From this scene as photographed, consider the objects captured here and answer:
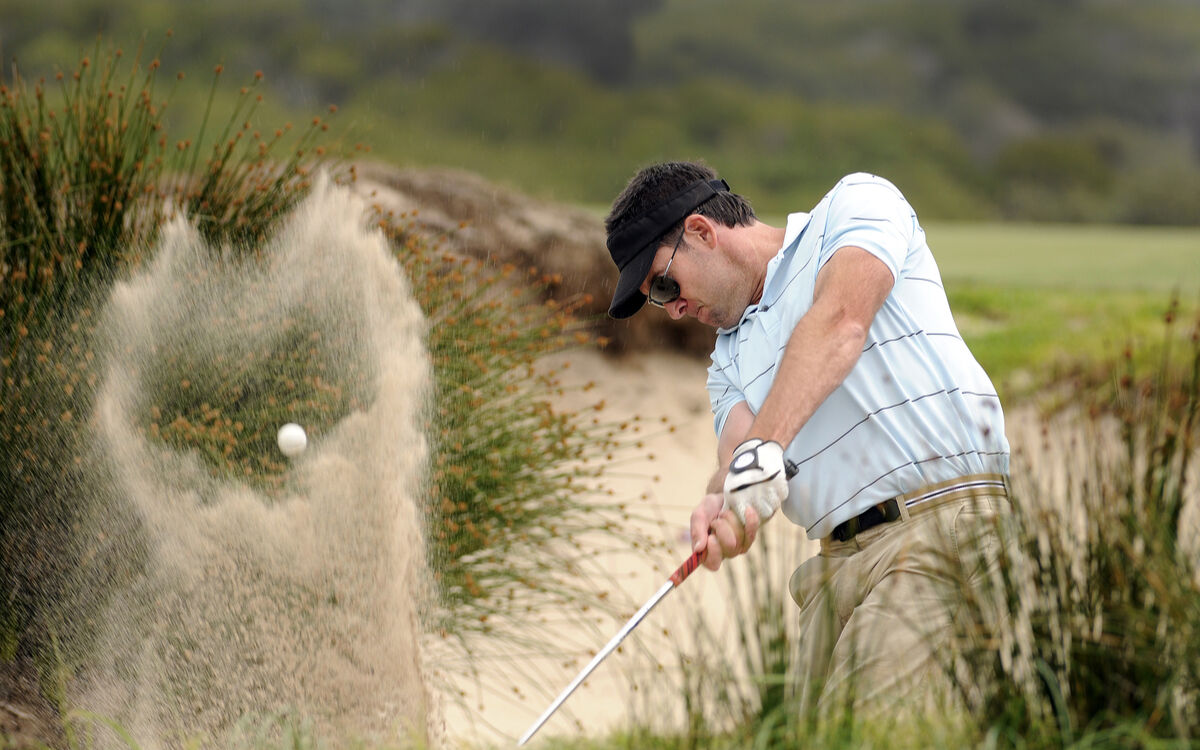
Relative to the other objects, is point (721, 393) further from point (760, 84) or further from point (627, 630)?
point (760, 84)

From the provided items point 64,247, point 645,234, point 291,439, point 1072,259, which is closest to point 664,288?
point 645,234

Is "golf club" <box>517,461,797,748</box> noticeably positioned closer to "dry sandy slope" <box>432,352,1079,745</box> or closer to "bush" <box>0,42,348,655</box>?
"bush" <box>0,42,348,655</box>

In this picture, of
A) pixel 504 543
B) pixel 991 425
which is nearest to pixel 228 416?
pixel 504 543

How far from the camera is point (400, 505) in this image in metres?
3.33

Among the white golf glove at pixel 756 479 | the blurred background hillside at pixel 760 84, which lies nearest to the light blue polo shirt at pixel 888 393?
the white golf glove at pixel 756 479

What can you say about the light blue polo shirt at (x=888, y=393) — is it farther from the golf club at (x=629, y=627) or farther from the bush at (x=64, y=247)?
the bush at (x=64, y=247)

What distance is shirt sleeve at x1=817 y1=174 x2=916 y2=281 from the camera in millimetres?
2504

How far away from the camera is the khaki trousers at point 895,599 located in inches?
79.2

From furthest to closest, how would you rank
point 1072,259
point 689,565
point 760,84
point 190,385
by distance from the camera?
point 760,84
point 1072,259
point 190,385
point 689,565

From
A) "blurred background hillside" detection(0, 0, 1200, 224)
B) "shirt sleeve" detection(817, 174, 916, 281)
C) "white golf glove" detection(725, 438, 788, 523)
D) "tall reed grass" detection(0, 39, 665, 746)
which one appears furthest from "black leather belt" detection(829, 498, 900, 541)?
"blurred background hillside" detection(0, 0, 1200, 224)

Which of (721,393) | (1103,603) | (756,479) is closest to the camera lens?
(1103,603)

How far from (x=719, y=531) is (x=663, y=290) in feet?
2.41

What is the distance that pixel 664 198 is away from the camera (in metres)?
2.88

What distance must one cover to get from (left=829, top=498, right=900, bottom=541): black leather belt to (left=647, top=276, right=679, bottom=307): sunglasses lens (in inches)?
28.7
